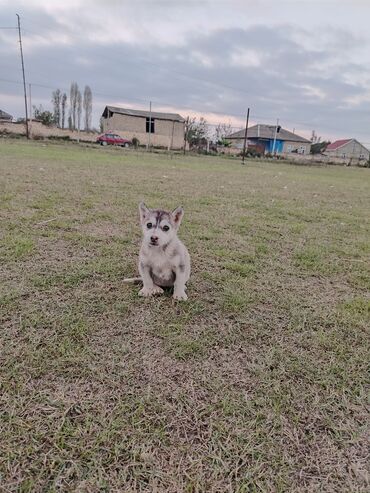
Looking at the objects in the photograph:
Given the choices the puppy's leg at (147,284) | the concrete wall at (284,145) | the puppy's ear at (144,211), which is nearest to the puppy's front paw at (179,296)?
the puppy's leg at (147,284)

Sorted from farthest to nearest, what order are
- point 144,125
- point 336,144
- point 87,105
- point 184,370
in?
point 336,144 → point 87,105 → point 144,125 → point 184,370

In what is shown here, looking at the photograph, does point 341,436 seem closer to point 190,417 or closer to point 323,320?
point 190,417

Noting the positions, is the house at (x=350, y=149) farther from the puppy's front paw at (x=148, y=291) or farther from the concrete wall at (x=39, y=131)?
the puppy's front paw at (x=148, y=291)

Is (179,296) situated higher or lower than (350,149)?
lower

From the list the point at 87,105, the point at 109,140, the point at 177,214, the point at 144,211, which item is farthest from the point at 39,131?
the point at 177,214

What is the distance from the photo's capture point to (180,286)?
2.73m

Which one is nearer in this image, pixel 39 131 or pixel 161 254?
pixel 161 254

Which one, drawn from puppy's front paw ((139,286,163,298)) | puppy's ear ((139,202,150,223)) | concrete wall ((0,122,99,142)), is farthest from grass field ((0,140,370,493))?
concrete wall ((0,122,99,142))

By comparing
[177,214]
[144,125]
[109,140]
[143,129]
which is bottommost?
[177,214]

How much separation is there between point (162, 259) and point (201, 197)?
198 inches

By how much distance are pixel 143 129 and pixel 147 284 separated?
40836 millimetres

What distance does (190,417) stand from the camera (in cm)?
166

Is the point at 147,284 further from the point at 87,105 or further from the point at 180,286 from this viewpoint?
the point at 87,105

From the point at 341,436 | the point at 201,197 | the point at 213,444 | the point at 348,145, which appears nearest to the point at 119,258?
the point at 213,444
